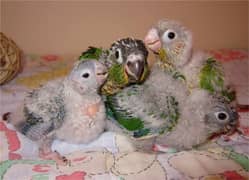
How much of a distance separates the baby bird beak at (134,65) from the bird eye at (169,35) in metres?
0.11

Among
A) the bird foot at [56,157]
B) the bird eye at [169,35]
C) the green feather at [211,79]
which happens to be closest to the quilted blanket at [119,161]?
the bird foot at [56,157]

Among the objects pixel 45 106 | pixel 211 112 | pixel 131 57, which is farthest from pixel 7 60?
pixel 211 112

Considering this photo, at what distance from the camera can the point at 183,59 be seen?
2.68 feet

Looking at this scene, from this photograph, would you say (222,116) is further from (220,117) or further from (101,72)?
(101,72)

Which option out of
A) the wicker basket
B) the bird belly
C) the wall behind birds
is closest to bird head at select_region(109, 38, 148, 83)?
the bird belly

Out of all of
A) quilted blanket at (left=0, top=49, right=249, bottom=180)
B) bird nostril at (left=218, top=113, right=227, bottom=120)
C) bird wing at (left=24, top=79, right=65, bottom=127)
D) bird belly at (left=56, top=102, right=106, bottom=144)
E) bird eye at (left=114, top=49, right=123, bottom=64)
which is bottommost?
quilted blanket at (left=0, top=49, right=249, bottom=180)

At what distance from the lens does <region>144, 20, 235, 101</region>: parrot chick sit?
792mm

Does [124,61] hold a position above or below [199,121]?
above

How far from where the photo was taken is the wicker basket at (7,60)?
99 cm

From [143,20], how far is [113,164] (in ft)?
2.47

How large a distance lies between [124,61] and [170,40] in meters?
0.13

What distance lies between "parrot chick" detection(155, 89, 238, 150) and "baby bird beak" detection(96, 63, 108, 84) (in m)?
0.17

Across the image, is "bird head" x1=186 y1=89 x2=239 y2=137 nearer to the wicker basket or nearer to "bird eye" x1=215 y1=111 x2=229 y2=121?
"bird eye" x1=215 y1=111 x2=229 y2=121

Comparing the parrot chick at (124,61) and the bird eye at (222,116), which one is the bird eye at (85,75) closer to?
the parrot chick at (124,61)
